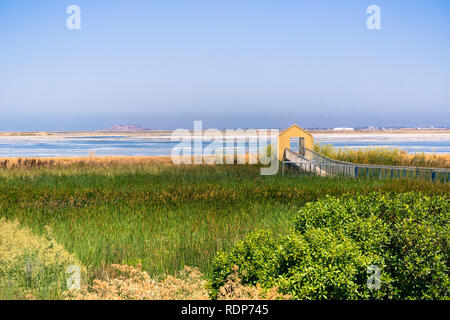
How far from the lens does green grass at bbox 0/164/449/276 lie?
7.21 metres

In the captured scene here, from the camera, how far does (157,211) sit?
10430 millimetres

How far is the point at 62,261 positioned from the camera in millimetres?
5656

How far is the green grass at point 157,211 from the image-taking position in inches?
284

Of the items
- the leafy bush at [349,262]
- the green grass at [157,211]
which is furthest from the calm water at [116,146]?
the leafy bush at [349,262]

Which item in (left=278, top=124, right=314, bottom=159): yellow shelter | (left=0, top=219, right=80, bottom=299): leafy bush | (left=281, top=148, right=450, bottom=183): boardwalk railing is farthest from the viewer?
(left=278, top=124, right=314, bottom=159): yellow shelter

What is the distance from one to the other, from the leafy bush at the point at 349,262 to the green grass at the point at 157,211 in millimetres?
1794

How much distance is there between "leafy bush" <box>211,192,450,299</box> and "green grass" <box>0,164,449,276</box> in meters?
1.79

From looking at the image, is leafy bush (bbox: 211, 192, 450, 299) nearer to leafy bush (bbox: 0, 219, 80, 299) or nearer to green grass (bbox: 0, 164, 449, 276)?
green grass (bbox: 0, 164, 449, 276)

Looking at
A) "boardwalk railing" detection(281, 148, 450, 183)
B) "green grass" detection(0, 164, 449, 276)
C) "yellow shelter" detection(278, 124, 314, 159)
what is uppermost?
"yellow shelter" detection(278, 124, 314, 159)

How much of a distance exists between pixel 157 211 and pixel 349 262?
6.79 meters

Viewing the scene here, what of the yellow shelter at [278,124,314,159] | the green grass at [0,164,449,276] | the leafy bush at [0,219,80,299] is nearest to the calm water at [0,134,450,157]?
the yellow shelter at [278,124,314,159]

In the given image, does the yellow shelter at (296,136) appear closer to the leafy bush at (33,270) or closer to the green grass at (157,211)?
the green grass at (157,211)
